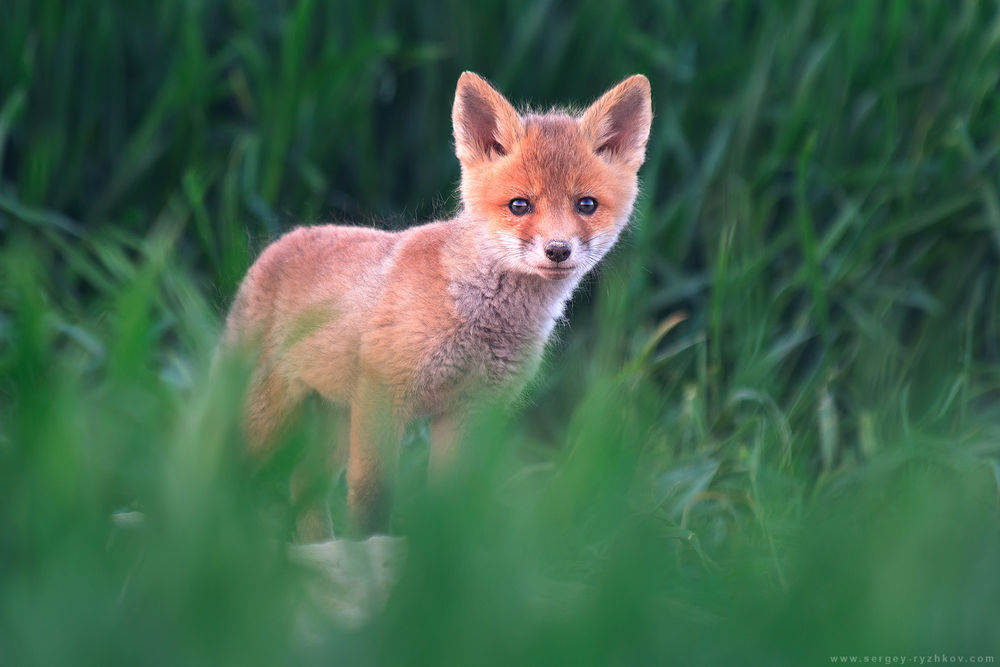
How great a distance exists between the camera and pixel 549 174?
9.75ft

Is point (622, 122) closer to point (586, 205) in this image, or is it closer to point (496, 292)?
point (586, 205)

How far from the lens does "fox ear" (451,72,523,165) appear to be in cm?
304

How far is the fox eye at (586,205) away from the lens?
300 centimetres

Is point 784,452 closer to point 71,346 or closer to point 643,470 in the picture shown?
point 643,470

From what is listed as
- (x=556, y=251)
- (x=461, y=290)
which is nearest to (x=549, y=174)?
(x=556, y=251)

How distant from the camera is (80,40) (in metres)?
4.90

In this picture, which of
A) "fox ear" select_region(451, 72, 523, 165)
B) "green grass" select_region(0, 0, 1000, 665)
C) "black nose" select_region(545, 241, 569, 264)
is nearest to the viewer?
"green grass" select_region(0, 0, 1000, 665)

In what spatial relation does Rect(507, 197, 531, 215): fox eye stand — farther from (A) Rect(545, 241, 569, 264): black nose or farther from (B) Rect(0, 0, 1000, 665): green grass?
(B) Rect(0, 0, 1000, 665): green grass

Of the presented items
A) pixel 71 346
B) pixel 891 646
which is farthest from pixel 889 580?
pixel 71 346

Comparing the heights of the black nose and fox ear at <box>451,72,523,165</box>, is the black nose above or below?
below

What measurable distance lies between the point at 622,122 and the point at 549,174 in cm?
33

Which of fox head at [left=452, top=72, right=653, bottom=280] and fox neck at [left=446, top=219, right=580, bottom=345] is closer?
fox head at [left=452, top=72, right=653, bottom=280]

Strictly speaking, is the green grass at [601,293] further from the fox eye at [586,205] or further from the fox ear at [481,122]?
the fox ear at [481,122]

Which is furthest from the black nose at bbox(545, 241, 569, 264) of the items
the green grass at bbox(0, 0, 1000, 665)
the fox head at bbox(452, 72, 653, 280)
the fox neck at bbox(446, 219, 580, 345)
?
the green grass at bbox(0, 0, 1000, 665)
